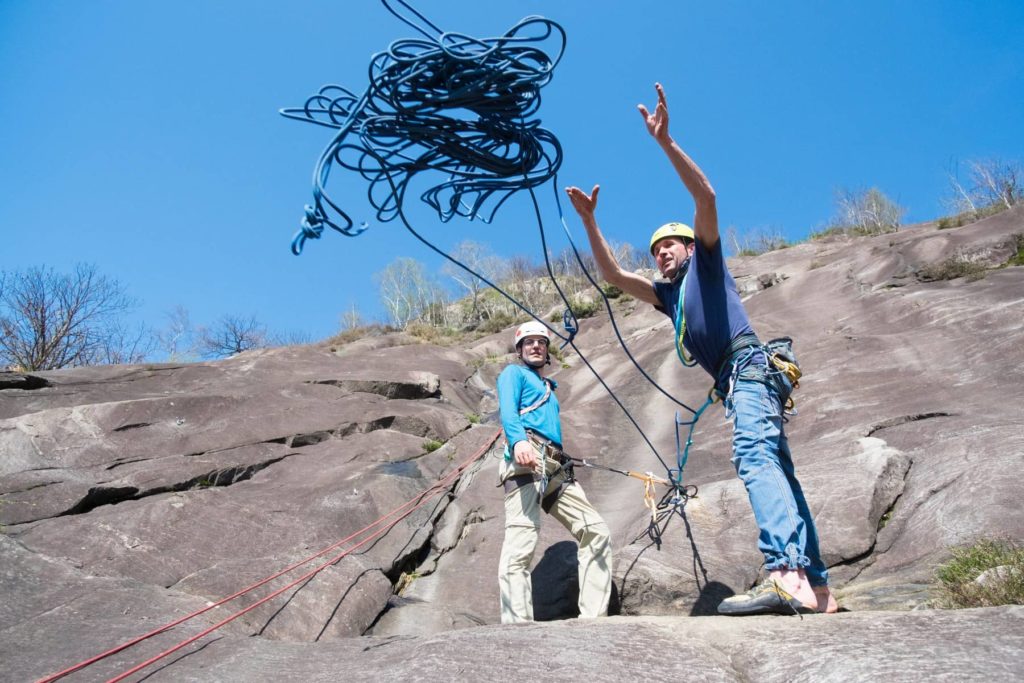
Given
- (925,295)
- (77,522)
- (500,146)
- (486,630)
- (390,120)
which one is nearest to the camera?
(486,630)

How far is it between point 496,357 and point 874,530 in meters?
15.4

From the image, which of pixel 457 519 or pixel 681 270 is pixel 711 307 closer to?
pixel 681 270

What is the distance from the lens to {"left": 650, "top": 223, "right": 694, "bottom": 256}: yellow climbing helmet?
4191 mm

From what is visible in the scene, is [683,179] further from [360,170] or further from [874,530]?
[874,530]

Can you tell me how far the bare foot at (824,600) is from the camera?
11.1 feet

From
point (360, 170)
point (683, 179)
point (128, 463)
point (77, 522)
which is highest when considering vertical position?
point (360, 170)

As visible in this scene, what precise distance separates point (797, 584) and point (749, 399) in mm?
949

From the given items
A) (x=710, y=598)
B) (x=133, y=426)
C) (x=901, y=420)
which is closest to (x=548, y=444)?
(x=710, y=598)

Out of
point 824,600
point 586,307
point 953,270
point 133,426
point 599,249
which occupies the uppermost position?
point 586,307

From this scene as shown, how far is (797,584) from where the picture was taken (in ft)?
10.3

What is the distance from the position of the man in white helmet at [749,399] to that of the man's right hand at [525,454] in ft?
4.14

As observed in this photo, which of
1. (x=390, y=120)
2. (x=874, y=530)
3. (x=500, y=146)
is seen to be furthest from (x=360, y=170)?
(x=874, y=530)

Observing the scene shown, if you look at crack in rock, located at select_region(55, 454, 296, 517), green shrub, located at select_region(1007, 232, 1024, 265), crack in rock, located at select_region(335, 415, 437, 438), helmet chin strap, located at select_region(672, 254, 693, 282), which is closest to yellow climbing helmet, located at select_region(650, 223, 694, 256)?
helmet chin strap, located at select_region(672, 254, 693, 282)

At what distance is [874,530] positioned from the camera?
4879 millimetres
